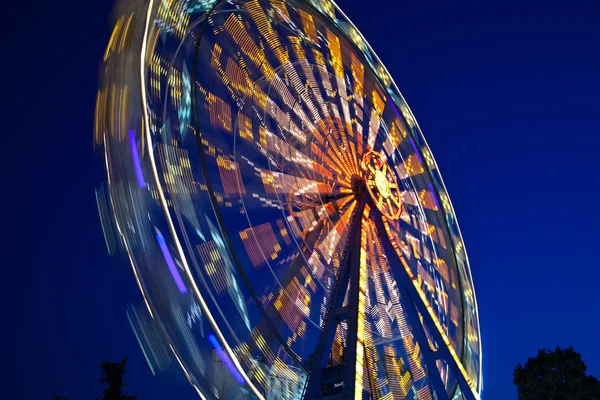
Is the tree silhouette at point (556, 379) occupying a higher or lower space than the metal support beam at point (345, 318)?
higher

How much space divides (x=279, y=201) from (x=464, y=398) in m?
6.68

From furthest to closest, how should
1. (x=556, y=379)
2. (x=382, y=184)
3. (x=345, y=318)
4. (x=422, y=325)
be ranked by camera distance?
(x=556, y=379)
(x=382, y=184)
(x=422, y=325)
(x=345, y=318)

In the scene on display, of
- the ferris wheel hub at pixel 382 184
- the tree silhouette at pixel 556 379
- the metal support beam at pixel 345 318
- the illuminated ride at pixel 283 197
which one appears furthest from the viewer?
the tree silhouette at pixel 556 379

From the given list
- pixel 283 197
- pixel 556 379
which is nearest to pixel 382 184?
pixel 283 197

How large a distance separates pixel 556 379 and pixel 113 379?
11.9m

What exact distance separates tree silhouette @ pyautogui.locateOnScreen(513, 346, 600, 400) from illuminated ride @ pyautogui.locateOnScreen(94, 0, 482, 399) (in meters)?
1.42

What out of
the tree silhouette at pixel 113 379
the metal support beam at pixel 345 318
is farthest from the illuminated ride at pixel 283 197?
the tree silhouette at pixel 113 379

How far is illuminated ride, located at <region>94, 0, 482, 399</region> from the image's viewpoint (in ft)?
24.3

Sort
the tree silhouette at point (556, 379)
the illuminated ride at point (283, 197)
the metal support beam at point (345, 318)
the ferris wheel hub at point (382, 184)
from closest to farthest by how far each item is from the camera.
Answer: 1. the illuminated ride at point (283, 197)
2. the metal support beam at point (345, 318)
3. the ferris wheel hub at point (382, 184)
4. the tree silhouette at point (556, 379)

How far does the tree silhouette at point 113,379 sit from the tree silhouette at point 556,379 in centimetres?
1078

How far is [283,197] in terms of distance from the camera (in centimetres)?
Result: 1123

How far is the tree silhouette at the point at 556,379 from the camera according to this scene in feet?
49.2

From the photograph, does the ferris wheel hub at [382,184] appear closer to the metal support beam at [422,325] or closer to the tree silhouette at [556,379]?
the metal support beam at [422,325]

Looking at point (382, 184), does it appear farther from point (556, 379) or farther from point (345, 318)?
point (556, 379)
